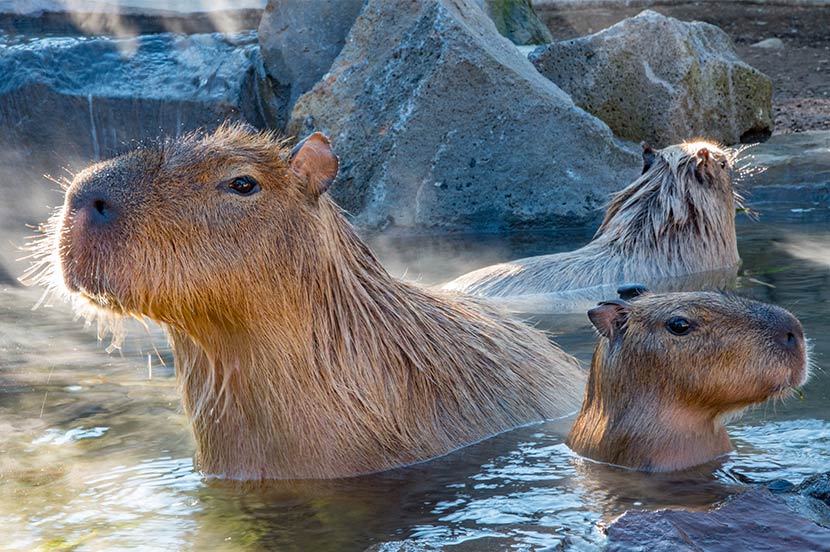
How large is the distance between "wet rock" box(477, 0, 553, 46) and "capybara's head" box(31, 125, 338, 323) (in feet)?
30.8

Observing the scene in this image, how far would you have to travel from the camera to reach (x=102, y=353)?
606 cm

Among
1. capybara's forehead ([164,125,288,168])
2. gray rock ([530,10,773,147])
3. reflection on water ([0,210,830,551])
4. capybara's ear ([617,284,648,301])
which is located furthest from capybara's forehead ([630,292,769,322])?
gray rock ([530,10,773,147])

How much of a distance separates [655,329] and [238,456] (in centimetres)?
136

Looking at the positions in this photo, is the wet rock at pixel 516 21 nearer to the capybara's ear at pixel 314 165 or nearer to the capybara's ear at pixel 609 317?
the capybara's ear at pixel 609 317

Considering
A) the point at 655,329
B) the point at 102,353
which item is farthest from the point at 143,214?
the point at 102,353

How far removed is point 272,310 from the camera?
3.76 metres

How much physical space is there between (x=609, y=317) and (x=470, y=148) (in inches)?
197

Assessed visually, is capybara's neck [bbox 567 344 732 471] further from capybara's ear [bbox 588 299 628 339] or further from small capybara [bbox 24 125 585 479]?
small capybara [bbox 24 125 585 479]

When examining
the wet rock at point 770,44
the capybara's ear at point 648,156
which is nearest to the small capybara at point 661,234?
the capybara's ear at point 648,156

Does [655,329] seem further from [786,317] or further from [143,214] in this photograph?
[143,214]

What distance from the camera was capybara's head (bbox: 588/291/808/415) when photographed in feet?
12.3

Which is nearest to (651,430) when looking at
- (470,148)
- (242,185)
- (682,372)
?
(682,372)

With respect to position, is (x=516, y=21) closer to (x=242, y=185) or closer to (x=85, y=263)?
(x=242, y=185)

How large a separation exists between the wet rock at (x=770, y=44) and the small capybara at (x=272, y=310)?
12.3m
